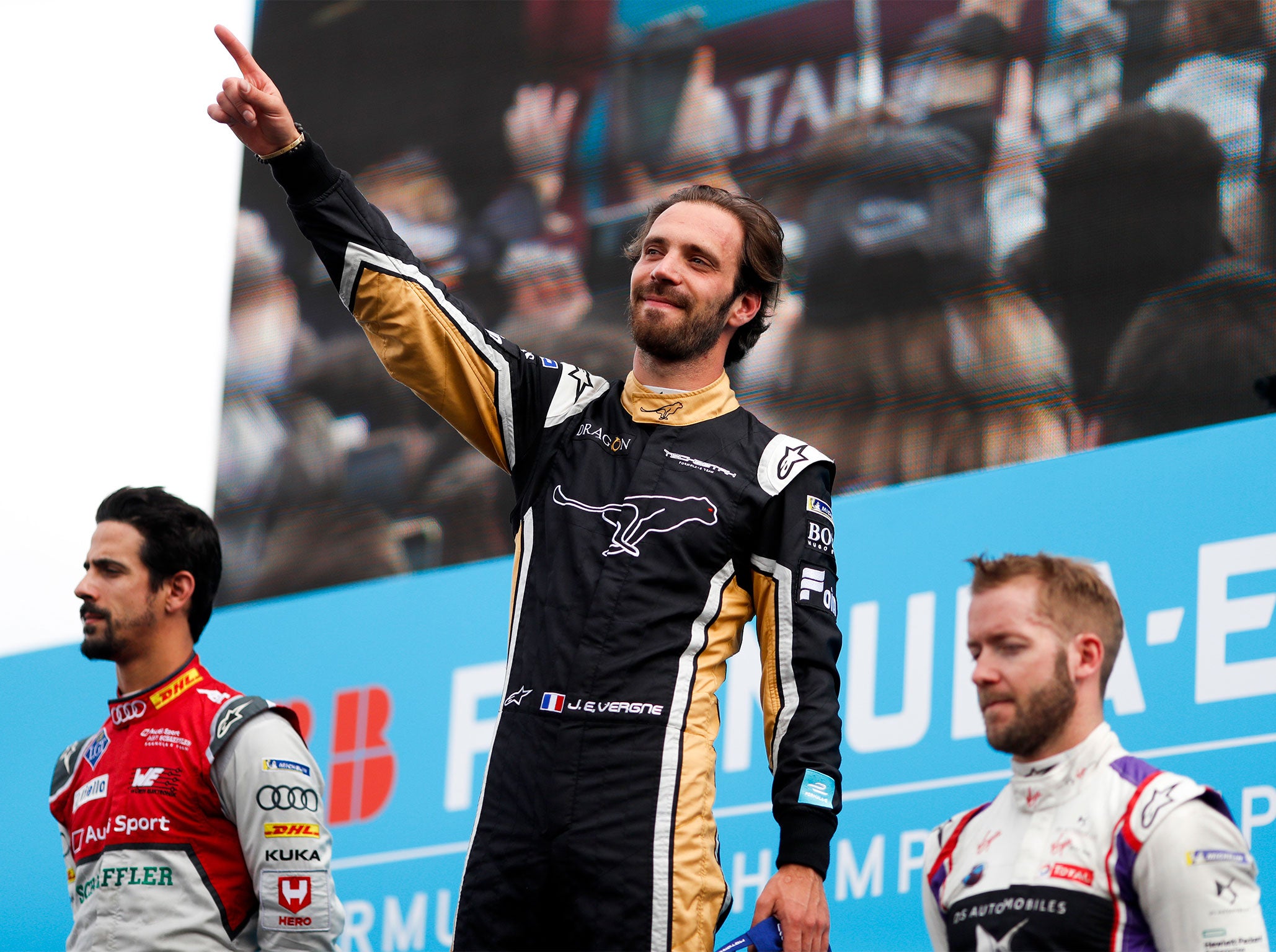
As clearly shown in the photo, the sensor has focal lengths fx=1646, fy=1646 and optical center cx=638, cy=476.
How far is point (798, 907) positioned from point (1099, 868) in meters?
0.39

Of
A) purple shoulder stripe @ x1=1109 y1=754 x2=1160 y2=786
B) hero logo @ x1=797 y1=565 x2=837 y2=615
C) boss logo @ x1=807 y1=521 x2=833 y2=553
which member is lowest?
purple shoulder stripe @ x1=1109 y1=754 x2=1160 y2=786

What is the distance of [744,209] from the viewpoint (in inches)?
101

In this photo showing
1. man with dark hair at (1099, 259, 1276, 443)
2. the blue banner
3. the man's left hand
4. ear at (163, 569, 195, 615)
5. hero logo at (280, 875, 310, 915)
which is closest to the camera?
the man's left hand

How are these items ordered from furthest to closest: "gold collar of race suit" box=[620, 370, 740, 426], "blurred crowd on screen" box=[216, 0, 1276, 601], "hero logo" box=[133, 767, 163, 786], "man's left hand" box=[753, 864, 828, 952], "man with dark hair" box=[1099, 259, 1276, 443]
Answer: "blurred crowd on screen" box=[216, 0, 1276, 601], "man with dark hair" box=[1099, 259, 1276, 443], "hero logo" box=[133, 767, 163, 786], "gold collar of race suit" box=[620, 370, 740, 426], "man's left hand" box=[753, 864, 828, 952]

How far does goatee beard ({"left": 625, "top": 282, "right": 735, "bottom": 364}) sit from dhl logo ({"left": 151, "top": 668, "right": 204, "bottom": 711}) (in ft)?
3.57

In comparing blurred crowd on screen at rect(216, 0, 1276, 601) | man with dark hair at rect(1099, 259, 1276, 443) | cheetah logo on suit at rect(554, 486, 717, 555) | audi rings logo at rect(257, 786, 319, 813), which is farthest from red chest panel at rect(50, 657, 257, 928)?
man with dark hair at rect(1099, 259, 1276, 443)

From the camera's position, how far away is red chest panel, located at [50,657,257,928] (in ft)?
8.96

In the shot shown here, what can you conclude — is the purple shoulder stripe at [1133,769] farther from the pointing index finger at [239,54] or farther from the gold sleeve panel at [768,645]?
the pointing index finger at [239,54]

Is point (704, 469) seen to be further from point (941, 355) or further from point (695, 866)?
point (941, 355)

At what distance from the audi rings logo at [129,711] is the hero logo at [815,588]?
1.29 metres

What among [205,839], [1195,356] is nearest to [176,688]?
[205,839]

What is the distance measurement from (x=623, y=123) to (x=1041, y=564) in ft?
10.0

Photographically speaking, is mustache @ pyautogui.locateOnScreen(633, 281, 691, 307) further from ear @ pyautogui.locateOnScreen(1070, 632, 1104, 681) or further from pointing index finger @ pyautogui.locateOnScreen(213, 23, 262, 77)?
ear @ pyautogui.locateOnScreen(1070, 632, 1104, 681)

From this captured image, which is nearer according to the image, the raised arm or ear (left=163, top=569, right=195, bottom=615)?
the raised arm
